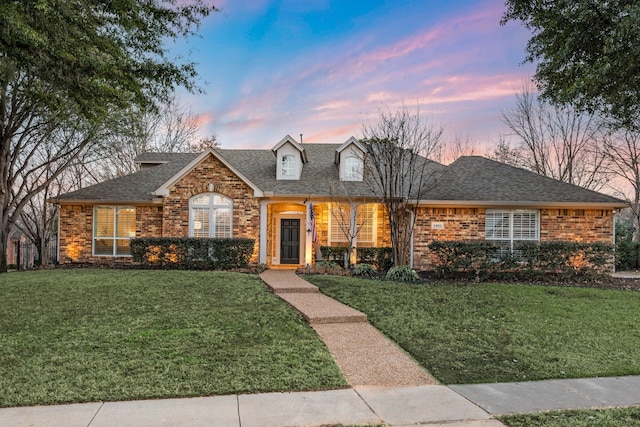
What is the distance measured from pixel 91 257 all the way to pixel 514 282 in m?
14.9

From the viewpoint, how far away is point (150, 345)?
5.97 metres

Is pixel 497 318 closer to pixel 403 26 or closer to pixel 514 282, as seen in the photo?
pixel 514 282

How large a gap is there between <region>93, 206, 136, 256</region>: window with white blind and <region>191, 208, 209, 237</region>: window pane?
288 cm

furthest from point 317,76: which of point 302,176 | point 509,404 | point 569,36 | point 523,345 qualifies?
point 509,404

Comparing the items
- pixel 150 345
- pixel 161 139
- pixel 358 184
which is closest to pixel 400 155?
pixel 358 184

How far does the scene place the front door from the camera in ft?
56.5

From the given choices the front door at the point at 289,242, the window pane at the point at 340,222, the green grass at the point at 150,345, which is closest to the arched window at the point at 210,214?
the front door at the point at 289,242

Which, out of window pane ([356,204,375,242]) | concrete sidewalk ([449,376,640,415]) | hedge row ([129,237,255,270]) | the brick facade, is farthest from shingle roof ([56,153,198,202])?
concrete sidewalk ([449,376,640,415])

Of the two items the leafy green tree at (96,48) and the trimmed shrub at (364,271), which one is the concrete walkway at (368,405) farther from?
the trimmed shrub at (364,271)

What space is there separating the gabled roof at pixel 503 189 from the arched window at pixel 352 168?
10.6 ft

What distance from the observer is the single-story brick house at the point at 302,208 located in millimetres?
14547

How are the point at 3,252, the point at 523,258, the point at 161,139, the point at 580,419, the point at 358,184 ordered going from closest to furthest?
the point at 580,419
the point at 523,258
the point at 3,252
the point at 358,184
the point at 161,139

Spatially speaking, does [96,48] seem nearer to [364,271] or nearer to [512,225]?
[364,271]

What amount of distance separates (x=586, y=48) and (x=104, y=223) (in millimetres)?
16272
